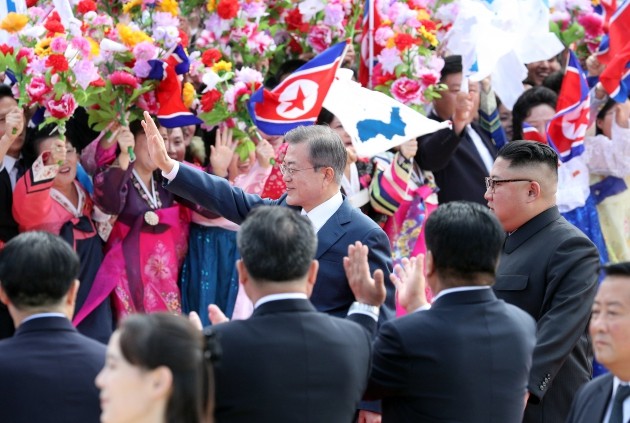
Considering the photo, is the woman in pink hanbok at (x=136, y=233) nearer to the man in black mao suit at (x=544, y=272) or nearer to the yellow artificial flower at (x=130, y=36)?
the yellow artificial flower at (x=130, y=36)

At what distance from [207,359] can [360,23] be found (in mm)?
5351

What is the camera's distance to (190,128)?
24.3ft

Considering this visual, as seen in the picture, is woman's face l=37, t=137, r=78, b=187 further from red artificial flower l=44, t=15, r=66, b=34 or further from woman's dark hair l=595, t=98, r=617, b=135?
woman's dark hair l=595, t=98, r=617, b=135

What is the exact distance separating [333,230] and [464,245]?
1.22m

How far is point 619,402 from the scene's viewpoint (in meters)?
3.64

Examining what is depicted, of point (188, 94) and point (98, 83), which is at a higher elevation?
point (98, 83)

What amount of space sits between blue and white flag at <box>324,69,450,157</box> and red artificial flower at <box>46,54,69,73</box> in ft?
5.51

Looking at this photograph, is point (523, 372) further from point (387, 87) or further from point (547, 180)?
point (387, 87)

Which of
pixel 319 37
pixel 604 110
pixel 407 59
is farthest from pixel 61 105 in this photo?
pixel 604 110

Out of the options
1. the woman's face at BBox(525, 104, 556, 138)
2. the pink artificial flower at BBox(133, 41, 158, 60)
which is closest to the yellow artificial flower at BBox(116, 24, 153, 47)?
the pink artificial flower at BBox(133, 41, 158, 60)

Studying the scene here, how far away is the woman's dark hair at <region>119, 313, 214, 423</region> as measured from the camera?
10.2 feet

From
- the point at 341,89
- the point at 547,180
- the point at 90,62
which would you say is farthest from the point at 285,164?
the point at 341,89

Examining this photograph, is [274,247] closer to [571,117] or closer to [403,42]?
[403,42]

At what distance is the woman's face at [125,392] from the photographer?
308 cm
